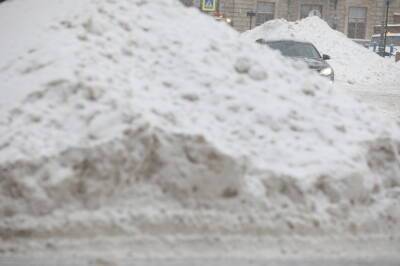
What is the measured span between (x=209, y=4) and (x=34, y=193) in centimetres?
1510

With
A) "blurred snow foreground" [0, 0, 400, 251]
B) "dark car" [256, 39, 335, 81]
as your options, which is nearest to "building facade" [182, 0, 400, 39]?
"dark car" [256, 39, 335, 81]

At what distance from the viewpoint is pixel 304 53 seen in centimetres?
1565

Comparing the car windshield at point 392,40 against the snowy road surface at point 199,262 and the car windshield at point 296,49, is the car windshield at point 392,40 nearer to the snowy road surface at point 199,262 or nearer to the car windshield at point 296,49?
the car windshield at point 296,49

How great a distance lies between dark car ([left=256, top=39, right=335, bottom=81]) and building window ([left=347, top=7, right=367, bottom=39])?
30.1 m

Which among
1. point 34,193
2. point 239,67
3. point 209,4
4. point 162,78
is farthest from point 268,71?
point 209,4

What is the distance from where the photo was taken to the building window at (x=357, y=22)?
44.7 meters

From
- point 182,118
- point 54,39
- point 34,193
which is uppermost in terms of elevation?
point 54,39

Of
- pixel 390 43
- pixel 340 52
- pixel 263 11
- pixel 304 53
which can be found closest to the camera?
pixel 304 53

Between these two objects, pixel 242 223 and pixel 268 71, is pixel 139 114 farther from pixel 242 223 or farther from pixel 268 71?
pixel 268 71

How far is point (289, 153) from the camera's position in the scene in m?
4.89

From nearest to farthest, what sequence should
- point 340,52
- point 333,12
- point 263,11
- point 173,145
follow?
point 173,145 < point 340,52 < point 263,11 < point 333,12

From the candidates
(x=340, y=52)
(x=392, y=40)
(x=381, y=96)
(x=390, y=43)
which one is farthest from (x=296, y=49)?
(x=392, y=40)

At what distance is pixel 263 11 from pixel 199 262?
41012mm

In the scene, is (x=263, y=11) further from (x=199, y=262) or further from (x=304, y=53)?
(x=199, y=262)
